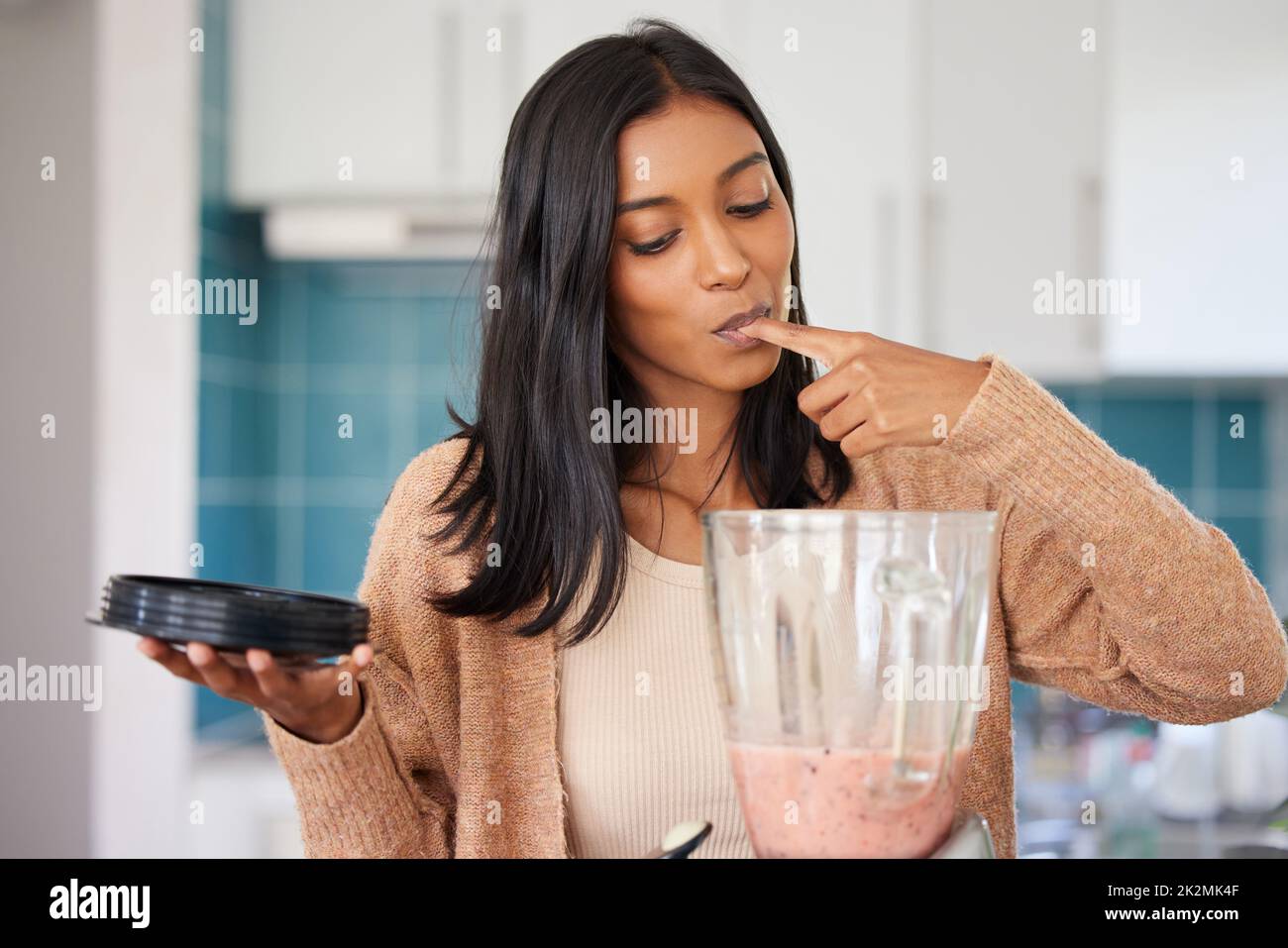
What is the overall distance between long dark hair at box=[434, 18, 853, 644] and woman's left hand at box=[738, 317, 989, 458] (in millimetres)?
288

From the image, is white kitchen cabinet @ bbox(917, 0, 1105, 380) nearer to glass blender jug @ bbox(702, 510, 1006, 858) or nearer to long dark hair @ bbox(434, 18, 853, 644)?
long dark hair @ bbox(434, 18, 853, 644)

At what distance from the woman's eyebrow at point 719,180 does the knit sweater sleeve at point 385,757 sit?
0.33 m

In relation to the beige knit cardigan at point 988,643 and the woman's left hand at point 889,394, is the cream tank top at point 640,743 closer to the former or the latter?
the beige knit cardigan at point 988,643

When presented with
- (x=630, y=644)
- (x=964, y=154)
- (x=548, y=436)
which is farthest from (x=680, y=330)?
(x=964, y=154)

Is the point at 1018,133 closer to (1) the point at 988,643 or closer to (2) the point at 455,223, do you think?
(2) the point at 455,223

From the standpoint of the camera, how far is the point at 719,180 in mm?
1003

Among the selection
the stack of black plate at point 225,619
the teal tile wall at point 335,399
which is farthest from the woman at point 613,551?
the teal tile wall at point 335,399

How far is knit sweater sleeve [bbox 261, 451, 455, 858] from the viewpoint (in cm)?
88

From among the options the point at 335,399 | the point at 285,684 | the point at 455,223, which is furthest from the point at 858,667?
the point at 335,399

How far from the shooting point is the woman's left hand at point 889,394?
80 cm

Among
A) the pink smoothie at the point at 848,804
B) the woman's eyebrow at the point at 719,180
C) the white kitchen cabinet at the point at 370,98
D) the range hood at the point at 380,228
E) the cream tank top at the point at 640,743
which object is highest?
the white kitchen cabinet at the point at 370,98

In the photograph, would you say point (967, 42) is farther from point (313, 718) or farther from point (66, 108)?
point (313, 718)

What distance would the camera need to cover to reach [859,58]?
253 cm

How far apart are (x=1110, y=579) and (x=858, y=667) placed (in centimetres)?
33
